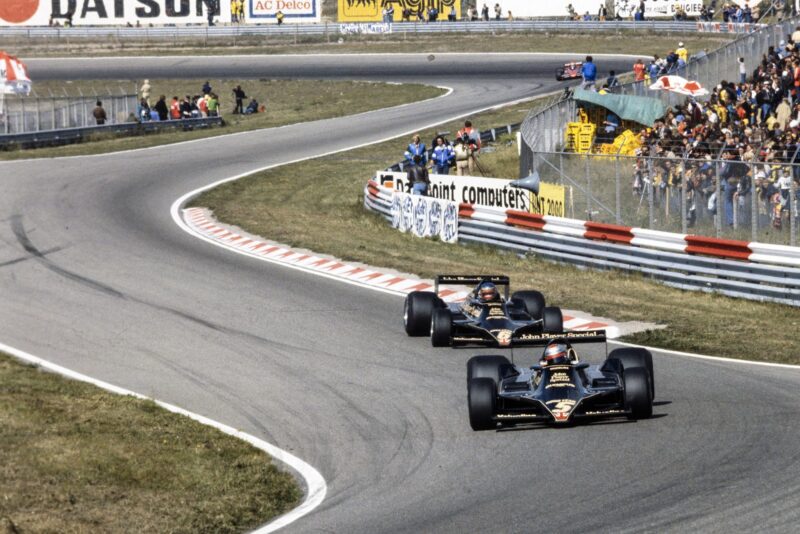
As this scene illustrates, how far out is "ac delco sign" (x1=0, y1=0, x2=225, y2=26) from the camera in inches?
3086

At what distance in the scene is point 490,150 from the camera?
133ft

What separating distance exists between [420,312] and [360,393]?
9.38 feet

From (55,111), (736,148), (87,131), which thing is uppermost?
(736,148)

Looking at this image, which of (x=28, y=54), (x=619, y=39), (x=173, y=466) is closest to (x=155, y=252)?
(x=173, y=466)

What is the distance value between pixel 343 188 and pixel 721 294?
1705cm

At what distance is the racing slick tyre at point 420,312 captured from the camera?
1772 cm

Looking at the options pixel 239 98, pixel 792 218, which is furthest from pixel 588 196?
pixel 239 98

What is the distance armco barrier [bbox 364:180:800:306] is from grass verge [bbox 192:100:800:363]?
25cm

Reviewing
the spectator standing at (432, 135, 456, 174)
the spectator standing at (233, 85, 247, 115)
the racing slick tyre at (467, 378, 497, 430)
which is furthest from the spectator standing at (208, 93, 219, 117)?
the racing slick tyre at (467, 378, 497, 430)

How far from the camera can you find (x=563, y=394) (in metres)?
13.0

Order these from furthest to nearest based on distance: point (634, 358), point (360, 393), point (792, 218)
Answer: point (792, 218)
point (360, 393)
point (634, 358)

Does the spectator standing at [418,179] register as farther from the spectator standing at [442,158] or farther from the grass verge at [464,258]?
the spectator standing at [442,158]

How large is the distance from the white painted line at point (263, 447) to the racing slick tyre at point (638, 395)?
321 centimetres

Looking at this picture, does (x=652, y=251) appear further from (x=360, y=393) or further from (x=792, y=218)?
(x=360, y=393)
